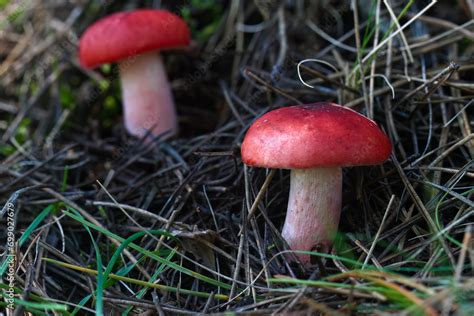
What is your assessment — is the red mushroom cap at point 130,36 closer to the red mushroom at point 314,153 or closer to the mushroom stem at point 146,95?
the mushroom stem at point 146,95

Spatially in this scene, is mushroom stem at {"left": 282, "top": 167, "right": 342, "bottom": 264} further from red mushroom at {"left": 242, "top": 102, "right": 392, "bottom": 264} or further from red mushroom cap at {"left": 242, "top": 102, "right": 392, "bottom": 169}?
red mushroom cap at {"left": 242, "top": 102, "right": 392, "bottom": 169}

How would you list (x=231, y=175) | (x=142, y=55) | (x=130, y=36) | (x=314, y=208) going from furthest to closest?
(x=142, y=55)
(x=130, y=36)
(x=231, y=175)
(x=314, y=208)

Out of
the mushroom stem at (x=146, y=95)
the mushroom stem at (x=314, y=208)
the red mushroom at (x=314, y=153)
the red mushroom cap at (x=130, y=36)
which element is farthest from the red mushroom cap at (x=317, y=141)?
the mushroom stem at (x=146, y=95)

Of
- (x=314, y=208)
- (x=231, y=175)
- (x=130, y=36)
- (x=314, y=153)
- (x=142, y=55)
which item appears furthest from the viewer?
(x=142, y=55)

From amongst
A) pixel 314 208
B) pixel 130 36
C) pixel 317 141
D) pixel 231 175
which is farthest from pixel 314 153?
pixel 130 36

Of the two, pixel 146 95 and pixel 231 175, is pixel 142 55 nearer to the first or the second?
pixel 146 95
